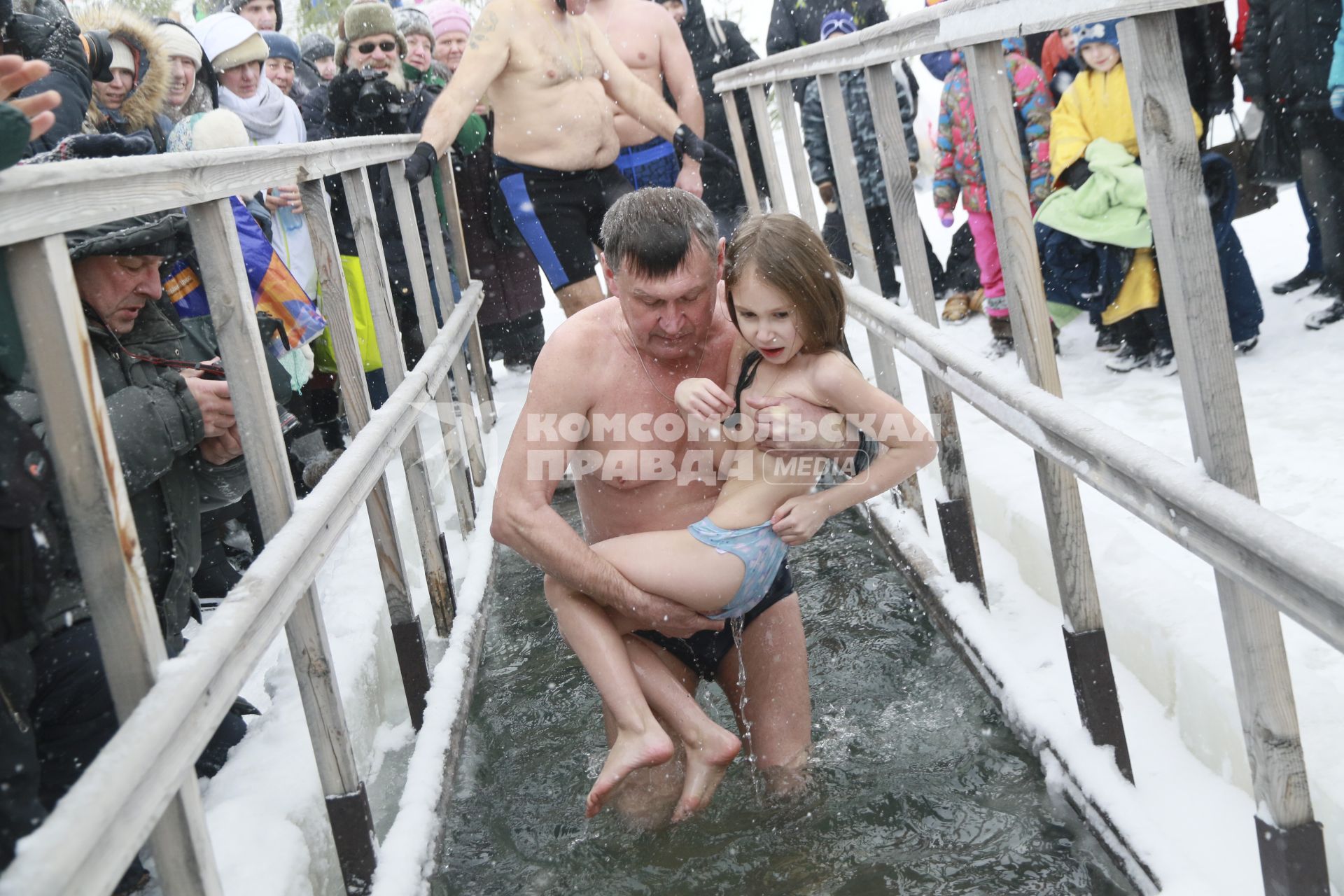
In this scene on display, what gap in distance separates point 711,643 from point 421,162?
2518 millimetres

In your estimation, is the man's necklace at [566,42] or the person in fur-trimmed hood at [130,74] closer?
the person in fur-trimmed hood at [130,74]

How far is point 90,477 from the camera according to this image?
5.17 feet

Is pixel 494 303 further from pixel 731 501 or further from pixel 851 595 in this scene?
pixel 731 501

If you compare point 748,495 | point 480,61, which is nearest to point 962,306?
point 480,61

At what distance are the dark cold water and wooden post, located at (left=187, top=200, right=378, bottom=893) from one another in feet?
1.26

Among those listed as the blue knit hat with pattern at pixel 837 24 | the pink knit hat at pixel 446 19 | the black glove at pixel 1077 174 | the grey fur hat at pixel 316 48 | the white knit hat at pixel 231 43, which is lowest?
the black glove at pixel 1077 174

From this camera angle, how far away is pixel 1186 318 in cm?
202

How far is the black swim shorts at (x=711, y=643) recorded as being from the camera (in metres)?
3.11

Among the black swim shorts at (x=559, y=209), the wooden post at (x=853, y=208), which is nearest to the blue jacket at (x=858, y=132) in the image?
the black swim shorts at (x=559, y=209)

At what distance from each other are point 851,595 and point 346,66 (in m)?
3.71

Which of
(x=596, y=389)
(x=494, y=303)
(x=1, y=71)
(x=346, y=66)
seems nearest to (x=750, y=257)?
(x=596, y=389)

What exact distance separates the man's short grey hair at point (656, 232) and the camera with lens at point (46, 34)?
1602 millimetres

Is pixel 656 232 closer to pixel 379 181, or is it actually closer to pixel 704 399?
pixel 704 399

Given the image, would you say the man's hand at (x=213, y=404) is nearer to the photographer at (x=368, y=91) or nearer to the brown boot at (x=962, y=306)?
the photographer at (x=368, y=91)
